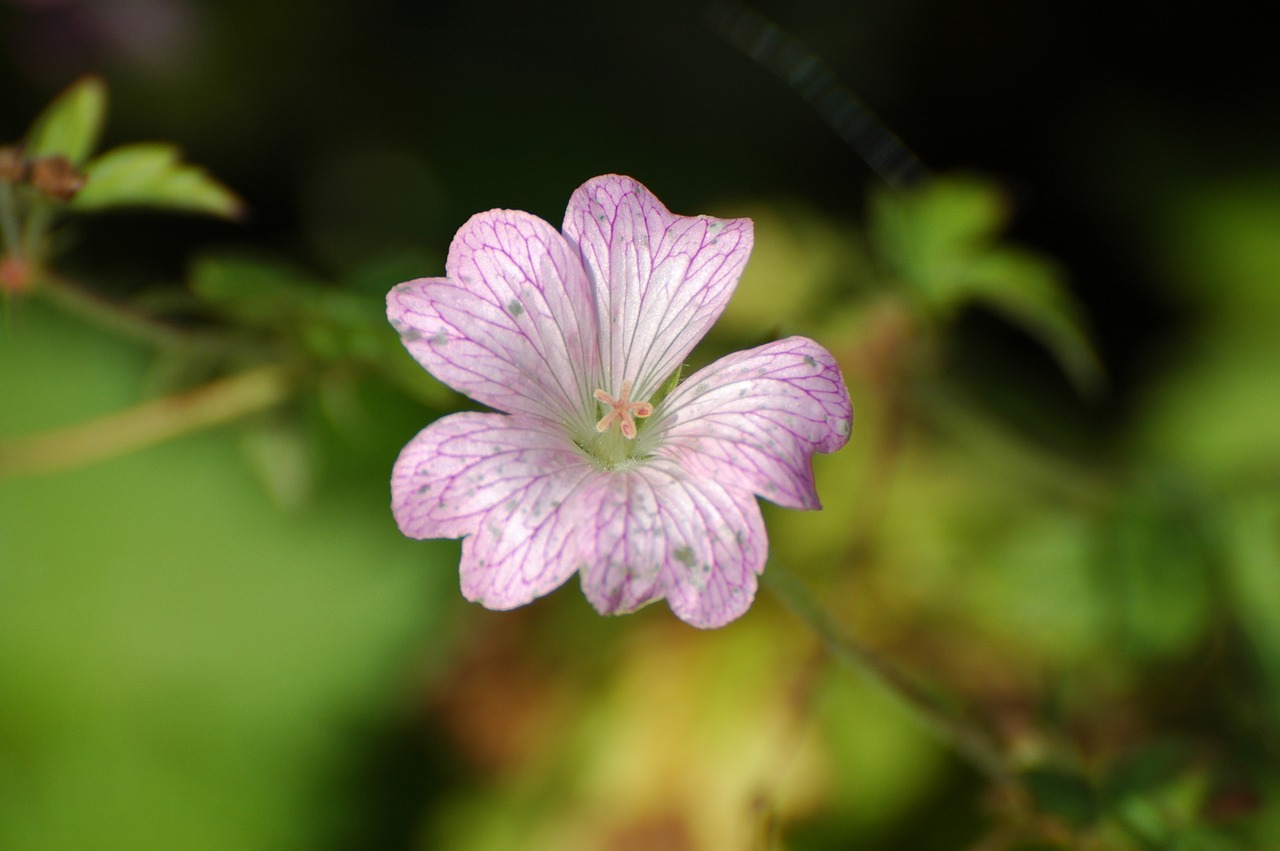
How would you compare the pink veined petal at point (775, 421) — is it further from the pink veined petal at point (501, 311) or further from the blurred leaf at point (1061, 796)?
the blurred leaf at point (1061, 796)

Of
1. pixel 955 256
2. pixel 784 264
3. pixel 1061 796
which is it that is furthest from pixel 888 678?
pixel 784 264

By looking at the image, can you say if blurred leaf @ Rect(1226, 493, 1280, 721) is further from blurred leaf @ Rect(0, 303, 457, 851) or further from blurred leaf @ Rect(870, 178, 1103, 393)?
blurred leaf @ Rect(0, 303, 457, 851)

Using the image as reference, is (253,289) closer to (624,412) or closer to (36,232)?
(36,232)

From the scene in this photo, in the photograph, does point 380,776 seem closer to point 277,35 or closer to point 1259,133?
point 277,35

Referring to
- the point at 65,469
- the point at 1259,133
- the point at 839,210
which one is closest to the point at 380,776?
the point at 65,469

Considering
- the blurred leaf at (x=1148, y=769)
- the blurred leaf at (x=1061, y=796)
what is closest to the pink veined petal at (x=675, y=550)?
the blurred leaf at (x=1061, y=796)

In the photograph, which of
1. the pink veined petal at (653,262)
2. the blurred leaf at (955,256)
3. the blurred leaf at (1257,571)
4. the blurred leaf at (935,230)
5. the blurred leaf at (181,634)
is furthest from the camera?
the blurred leaf at (181,634)
